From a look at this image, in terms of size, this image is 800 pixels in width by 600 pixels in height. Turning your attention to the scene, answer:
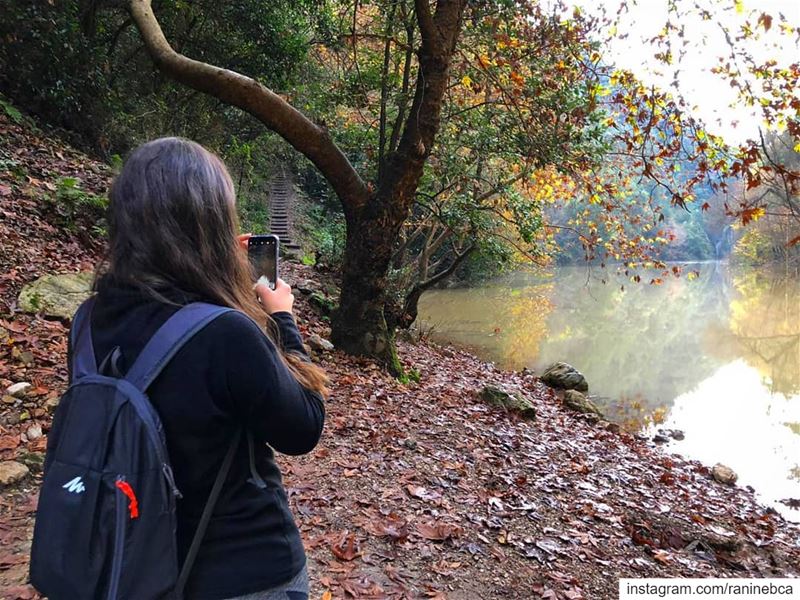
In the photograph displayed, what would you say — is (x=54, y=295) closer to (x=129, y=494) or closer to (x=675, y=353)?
(x=129, y=494)

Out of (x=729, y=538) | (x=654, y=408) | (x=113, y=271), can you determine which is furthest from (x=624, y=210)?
(x=113, y=271)

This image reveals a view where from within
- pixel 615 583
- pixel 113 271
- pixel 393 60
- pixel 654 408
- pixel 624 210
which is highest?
pixel 393 60

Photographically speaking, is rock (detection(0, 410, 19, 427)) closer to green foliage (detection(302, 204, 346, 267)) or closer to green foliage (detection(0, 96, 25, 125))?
green foliage (detection(0, 96, 25, 125))

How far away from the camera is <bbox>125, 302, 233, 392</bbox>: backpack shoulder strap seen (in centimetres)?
109

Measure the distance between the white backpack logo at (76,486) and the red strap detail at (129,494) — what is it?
7cm

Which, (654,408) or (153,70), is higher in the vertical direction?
(153,70)

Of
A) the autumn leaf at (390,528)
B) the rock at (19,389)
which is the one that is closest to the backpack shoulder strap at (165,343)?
the autumn leaf at (390,528)

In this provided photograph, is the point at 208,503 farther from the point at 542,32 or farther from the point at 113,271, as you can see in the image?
the point at 542,32

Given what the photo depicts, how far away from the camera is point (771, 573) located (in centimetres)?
440

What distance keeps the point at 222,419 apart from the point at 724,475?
7.89m

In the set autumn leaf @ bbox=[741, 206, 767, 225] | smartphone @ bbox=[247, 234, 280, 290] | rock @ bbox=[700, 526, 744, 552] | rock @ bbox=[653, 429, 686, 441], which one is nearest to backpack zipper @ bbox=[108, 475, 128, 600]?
smartphone @ bbox=[247, 234, 280, 290]

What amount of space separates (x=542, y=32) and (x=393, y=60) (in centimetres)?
350

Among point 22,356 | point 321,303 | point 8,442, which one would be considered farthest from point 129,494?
point 321,303

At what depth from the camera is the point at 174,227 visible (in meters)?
1.20
